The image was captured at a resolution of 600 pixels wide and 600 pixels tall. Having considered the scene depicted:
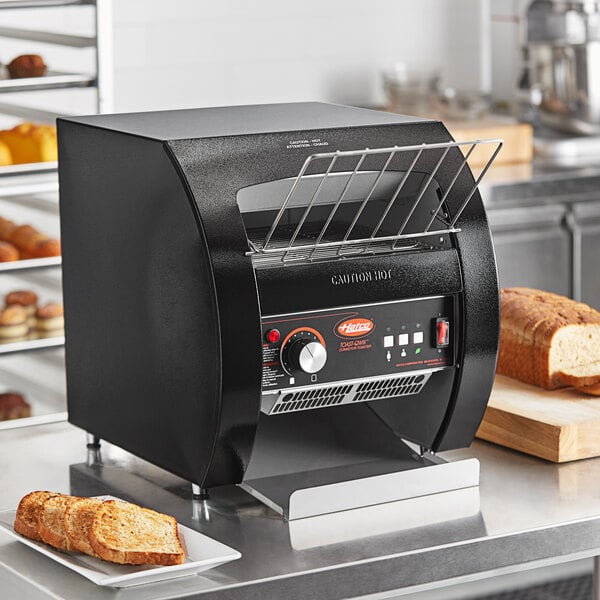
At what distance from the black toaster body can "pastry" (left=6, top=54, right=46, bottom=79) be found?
1.28m

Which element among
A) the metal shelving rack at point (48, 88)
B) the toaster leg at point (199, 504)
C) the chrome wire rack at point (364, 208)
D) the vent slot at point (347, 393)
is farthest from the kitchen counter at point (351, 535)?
the metal shelving rack at point (48, 88)

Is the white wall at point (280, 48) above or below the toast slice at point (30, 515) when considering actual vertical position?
above

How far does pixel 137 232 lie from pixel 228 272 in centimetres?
17

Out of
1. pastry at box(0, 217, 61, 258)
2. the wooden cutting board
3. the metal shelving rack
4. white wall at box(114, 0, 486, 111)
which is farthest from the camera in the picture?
white wall at box(114, 0, 486, 111)

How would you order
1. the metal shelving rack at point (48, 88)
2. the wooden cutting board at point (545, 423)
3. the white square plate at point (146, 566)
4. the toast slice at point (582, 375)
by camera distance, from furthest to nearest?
the metal shelving rack at point (48, 88) → the toast slice at point (582, 375) → the wooden cutting board at point (545, 423) → the white square plate at point (146, 566)

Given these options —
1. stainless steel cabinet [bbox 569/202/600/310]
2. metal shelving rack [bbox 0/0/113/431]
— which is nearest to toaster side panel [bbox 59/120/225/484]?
metal shelving rack [bbox 0/0/113/431]

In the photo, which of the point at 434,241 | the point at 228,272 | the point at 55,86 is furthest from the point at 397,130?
the point at 55,86

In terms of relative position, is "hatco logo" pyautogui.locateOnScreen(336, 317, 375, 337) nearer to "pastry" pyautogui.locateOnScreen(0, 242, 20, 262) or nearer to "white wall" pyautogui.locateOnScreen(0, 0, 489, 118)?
"pastry" pyautogui.locateOnScreen(0, 242, 20, 262)

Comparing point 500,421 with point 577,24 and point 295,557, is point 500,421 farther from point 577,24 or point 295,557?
point 577,24

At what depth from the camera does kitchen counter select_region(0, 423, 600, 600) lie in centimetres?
131

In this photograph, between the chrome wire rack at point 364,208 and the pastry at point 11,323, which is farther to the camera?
the pastry at point 11,323

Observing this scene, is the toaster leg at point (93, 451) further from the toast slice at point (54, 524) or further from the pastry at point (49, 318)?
the pastry at point (49, 318)

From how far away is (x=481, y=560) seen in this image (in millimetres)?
1402

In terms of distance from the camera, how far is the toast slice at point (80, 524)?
1312 mm
